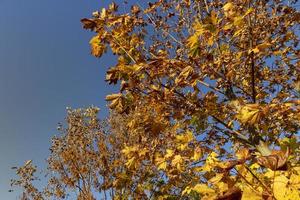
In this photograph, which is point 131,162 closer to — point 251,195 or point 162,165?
point 162,165

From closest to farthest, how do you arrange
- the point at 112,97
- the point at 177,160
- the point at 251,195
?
the point at 251,195 < the point at 112,97 < the point at 177,160

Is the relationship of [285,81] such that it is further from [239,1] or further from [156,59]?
[156,59]

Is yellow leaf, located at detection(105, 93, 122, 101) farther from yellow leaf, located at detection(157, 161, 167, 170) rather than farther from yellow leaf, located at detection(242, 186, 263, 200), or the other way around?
yellow leaf, located at detection(242, 186, 263, 200)

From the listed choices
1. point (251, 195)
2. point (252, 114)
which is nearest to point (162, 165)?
point (252, 114)

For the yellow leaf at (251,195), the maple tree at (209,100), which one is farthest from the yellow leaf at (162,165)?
the yellow leaf at (251,195)

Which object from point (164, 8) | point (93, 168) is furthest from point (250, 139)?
point (93, 168)

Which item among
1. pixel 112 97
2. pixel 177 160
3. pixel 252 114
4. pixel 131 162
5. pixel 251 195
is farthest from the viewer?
pixel 131 162

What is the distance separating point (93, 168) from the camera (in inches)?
388

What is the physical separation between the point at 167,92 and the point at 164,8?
9.88ft

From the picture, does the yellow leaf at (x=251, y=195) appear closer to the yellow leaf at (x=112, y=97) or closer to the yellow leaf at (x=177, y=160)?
the yellow leaf at (x=112, y=97)

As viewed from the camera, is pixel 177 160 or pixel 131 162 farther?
pixel 131 162

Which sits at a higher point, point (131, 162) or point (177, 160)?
point (131, 162)

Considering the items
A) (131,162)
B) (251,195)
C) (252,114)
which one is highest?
(131,162)

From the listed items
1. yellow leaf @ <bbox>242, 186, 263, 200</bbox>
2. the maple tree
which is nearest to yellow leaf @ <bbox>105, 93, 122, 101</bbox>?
the maple tree
